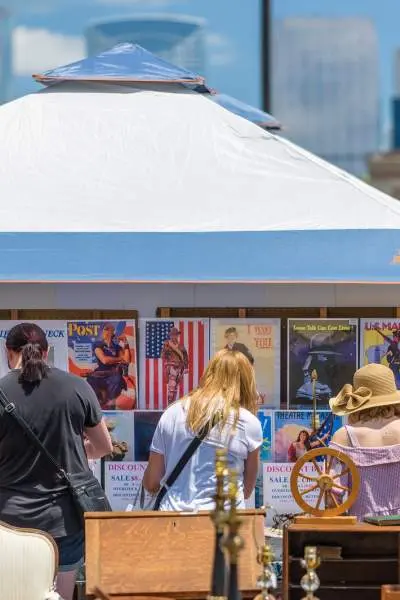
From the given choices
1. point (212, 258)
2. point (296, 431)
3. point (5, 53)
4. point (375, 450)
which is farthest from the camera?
point (5, 53)

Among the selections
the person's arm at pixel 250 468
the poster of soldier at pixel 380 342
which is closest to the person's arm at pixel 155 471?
the person's arm at pixel 250 468

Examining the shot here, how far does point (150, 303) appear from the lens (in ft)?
19.5

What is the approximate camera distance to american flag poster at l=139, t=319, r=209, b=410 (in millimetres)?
5910

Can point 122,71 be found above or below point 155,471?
above

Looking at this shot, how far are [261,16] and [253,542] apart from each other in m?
5.84

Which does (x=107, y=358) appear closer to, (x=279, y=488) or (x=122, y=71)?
(x=279, y=488)

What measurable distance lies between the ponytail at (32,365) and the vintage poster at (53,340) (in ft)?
3.91

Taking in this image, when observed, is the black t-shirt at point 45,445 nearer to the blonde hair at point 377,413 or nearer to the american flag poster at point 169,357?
the blonde hair at point 377,413

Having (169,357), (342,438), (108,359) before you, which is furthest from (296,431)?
(342,438)

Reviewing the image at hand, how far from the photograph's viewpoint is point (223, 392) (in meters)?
4.58

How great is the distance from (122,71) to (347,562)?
12.1 ft

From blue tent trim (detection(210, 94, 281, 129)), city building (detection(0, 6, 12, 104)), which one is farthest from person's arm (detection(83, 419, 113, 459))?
city building (detection(0, 6, 12, 104))

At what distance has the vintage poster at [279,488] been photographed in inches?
228

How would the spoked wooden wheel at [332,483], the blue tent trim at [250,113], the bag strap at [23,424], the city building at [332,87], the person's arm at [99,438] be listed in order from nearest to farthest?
the spoked wooden wheel at [332,483], the bag strap at [23,424], the person's arm at [99,438], the blue tent trim at [250,113], the city building at [332,87]
